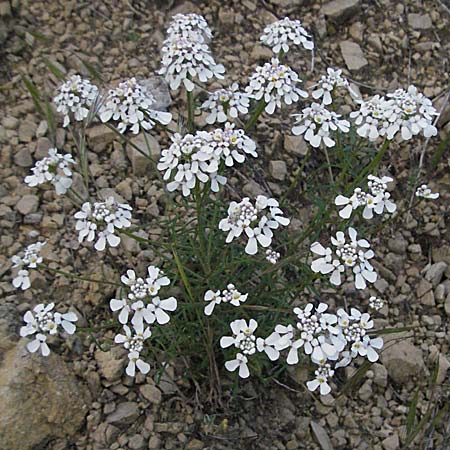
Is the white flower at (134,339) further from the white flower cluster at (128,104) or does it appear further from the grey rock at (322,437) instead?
the grey rock at (322,437)

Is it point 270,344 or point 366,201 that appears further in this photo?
point 366,201

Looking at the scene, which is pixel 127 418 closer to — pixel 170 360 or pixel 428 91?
pixel 170 360

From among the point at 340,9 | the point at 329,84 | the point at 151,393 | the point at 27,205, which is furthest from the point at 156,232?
the point at 340,9

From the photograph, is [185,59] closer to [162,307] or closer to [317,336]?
[162,307]

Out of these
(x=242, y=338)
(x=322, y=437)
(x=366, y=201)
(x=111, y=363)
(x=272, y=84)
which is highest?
(x=272, y=84)

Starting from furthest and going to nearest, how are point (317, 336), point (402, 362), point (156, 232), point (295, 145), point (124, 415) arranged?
point (295, 145) → point (156, 232) → point (402, 362) → point (124, 415) → point (317, 336)
